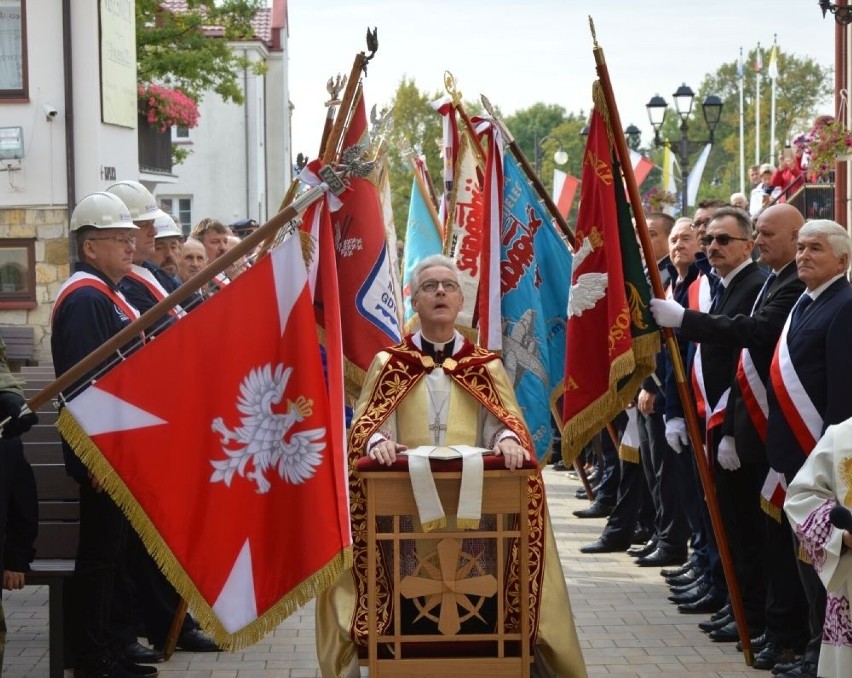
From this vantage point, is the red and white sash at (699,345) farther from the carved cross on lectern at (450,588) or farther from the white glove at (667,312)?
the carved cross on lectern at (450,588)

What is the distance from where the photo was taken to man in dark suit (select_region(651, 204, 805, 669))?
6887 millimetres

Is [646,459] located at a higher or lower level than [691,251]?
lower

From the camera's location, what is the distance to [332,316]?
20.2 ft

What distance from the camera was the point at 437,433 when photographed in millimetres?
6328

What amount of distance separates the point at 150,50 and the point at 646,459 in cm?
1723

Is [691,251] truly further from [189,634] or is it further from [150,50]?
[150,50]

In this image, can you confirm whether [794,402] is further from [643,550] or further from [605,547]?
[605,547]

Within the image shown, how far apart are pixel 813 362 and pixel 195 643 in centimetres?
364

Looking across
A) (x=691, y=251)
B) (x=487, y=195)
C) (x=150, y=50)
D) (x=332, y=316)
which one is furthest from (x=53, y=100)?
(x=332, y=316)

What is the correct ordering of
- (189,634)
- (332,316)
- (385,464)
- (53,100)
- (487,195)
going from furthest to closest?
1. (53,100)
2. (487,195)
3. (189,634)
4. (332,316)
5. (385,464)

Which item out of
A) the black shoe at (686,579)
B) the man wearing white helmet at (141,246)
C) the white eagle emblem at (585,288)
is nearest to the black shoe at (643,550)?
the black shoe at (686,579)

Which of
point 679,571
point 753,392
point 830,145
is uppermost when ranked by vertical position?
point 830,145

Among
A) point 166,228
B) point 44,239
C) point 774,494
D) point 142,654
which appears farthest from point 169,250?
point 44,239

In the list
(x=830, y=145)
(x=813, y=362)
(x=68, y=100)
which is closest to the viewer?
(x=813, y=362)
